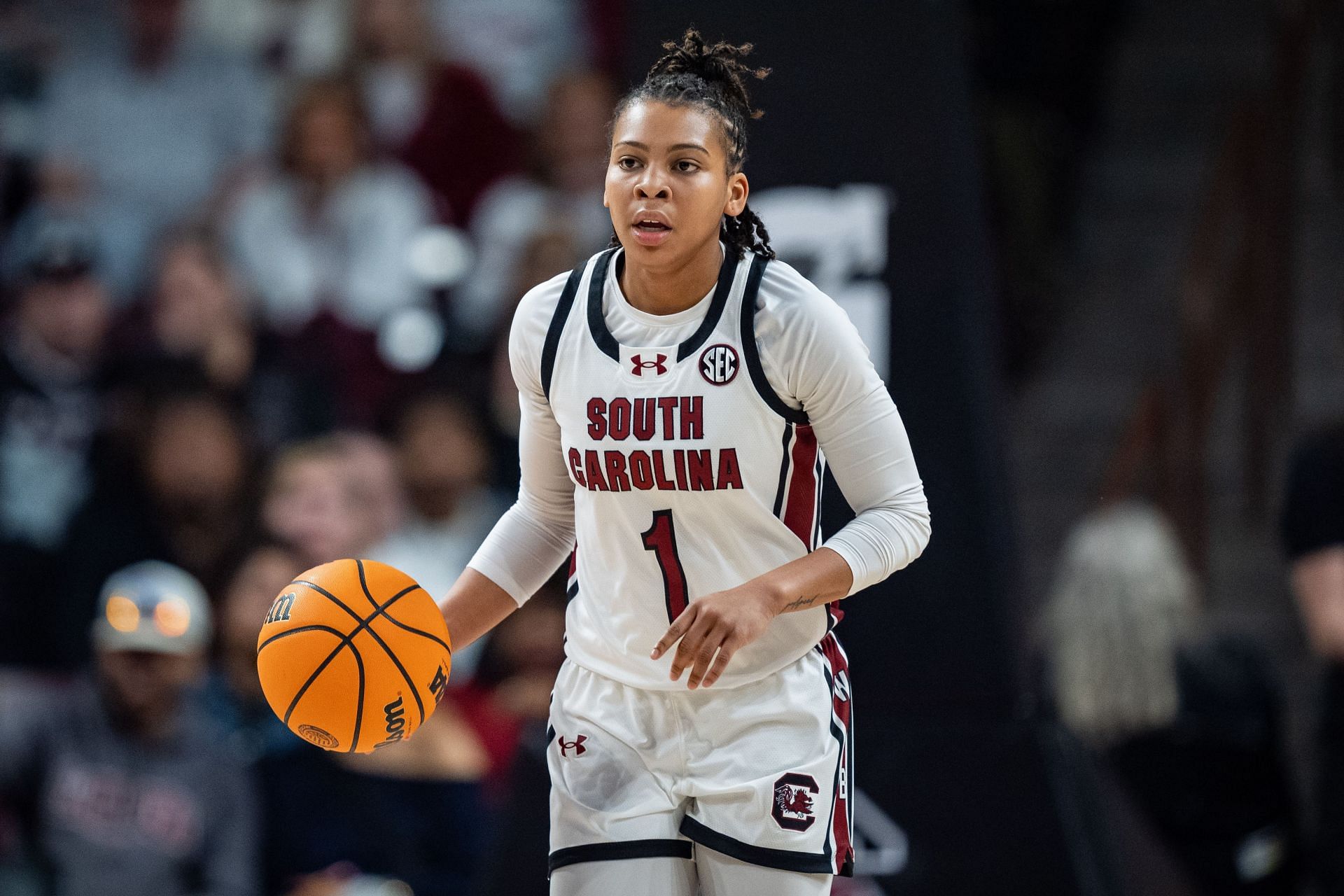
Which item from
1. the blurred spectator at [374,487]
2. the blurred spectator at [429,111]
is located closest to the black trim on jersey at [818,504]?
the blurred spectator at [374,487]

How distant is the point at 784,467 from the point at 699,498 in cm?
16

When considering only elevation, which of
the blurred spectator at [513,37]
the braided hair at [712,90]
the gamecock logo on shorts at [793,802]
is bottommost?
the gamecock logo on shorts at [793,802]

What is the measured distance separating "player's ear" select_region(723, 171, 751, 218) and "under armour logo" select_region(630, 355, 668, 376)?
0.29 metres

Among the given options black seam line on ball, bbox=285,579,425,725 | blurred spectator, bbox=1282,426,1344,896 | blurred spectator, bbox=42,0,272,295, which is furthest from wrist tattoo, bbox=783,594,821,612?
blurred spectator, bbox=42,0,272,295

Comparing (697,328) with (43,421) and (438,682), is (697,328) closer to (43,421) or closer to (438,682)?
(438,682)

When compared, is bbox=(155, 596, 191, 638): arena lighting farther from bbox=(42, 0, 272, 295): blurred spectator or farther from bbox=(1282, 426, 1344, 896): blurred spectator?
bbox=(1282, 426, 1344, 896): blurred spectator

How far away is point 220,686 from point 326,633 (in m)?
3.81

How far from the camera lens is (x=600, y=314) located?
302 centimetres

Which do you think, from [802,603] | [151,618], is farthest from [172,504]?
[802,603]

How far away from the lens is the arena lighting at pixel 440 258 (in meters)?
7.57

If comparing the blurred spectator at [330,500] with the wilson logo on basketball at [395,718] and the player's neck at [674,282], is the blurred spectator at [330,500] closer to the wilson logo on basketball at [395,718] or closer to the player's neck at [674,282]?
the wilson logo on basketball at [395,718]

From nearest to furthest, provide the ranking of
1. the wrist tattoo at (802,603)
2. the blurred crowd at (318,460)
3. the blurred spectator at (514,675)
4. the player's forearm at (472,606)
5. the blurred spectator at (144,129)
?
the wrist tattoo at (802,603)
the player's forearm at (472,606)
the blurred crowd at (318,460)
the blurred spectator at (514,675)
the blurred spectator at (144,129)

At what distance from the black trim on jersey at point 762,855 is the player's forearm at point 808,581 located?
42 cm

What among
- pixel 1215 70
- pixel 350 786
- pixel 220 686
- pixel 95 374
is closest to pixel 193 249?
pixel 95 374
